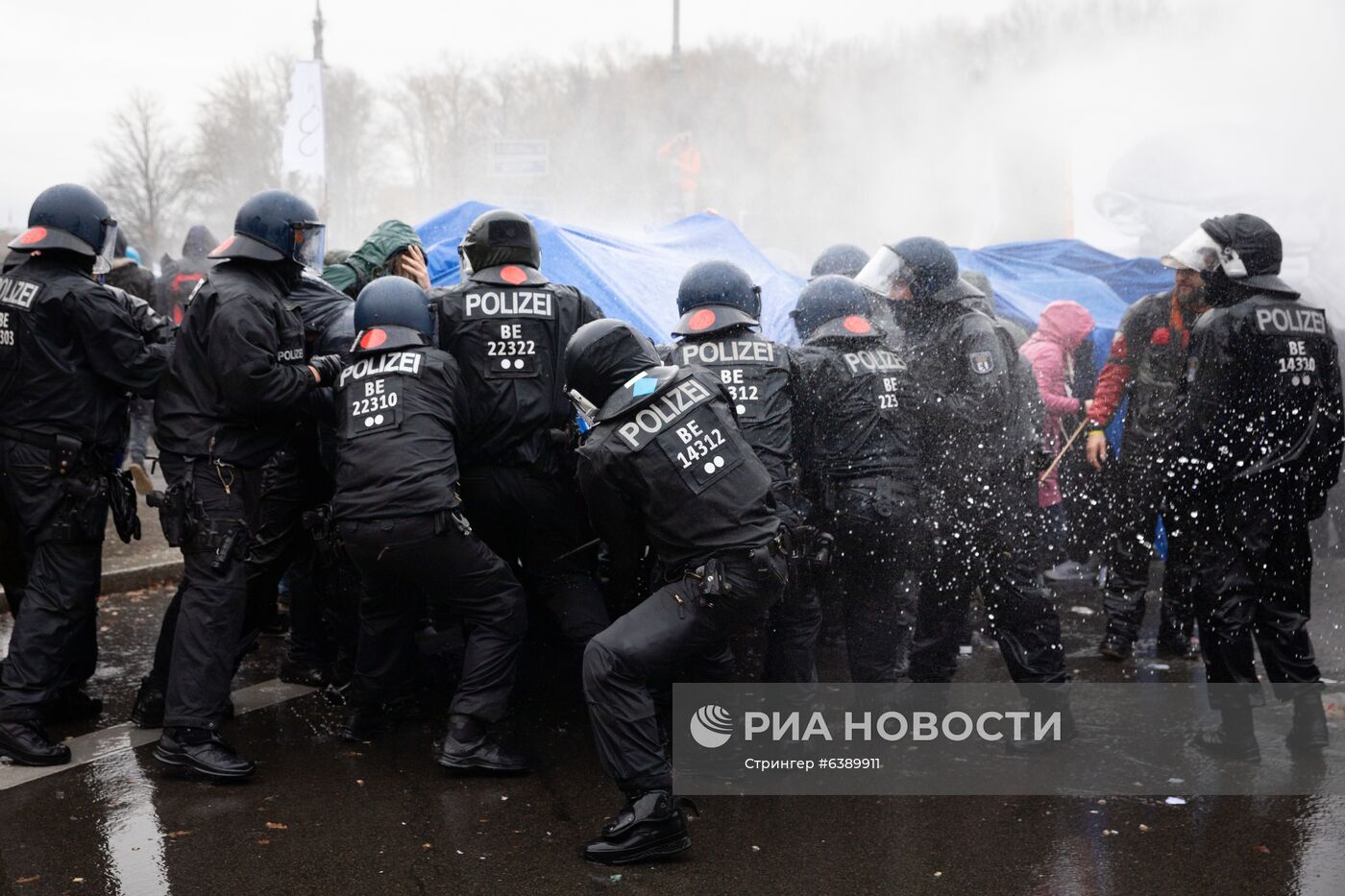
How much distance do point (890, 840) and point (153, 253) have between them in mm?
28207

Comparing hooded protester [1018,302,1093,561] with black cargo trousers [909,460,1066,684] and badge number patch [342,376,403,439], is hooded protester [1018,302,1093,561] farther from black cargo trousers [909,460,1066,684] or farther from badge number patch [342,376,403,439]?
badge number patch [342,376,403,439]

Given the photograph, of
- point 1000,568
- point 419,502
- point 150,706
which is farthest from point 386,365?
point 1000,568

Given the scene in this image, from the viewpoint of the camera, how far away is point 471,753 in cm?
433

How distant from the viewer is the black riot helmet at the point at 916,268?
204 inches

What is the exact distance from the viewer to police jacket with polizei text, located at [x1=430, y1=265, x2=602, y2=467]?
4.60 m

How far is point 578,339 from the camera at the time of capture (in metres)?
3.94

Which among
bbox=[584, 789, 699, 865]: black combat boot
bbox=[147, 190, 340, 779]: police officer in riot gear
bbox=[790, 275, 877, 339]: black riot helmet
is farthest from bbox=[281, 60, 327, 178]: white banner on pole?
bbox=[584, 789, 699, 865]: black combat boot

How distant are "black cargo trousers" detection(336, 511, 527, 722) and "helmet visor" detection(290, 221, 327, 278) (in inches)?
43.9

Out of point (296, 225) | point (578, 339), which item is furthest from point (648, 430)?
point (296, 225)

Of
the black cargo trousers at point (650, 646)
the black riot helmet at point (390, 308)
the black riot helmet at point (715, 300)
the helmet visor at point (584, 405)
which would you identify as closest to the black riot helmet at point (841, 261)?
the black riot helmet at point (715, 300)

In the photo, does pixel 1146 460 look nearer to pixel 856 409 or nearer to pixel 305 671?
pixel 856 409

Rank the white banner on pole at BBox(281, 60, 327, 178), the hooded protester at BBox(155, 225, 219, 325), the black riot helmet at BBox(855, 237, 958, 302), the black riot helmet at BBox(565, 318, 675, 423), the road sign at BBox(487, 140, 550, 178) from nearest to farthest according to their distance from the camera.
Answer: the black riot helmet at BBox(565, 318, 675, 423), the black riot helmet at BBox(855, 237, 958, 302), the hooded protester at BBox(155, 225, 219, 325), the white banner on pole at BBox(281, 60, 327, 178), the road sign at BBox(487, 140, 550, 178)

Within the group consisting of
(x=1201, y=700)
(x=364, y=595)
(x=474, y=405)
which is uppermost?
(x=474, y=405)

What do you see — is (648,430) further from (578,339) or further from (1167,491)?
(1167,491)
